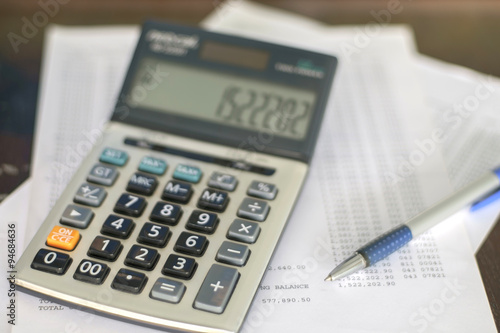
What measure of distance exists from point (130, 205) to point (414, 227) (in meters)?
0.27

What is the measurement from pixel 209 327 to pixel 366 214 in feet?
0.72

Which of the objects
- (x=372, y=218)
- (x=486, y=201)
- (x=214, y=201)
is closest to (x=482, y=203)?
(x=486, y=201)

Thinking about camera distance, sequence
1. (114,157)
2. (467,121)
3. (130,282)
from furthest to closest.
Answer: (467,121) → (114,157) → (130,282)

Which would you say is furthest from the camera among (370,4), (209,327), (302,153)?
(370,4)

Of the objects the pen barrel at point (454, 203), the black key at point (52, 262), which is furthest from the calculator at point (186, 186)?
the pen barrel at point (454, 203)

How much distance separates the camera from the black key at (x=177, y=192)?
596 millimetres

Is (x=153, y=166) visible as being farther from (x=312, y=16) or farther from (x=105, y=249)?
(x=312, y=16)

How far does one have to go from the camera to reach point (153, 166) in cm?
63

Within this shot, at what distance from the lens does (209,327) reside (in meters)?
0.51

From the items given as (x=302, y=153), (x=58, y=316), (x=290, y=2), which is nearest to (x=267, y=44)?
(x=302, y=153)

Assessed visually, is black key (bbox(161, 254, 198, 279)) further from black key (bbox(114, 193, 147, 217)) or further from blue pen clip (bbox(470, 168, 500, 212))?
blue pen clip (bbox(470, 168, 500, 212))

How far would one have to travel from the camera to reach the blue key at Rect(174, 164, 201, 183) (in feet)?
2.03

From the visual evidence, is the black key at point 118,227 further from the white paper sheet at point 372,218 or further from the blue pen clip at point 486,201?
the blue pen clip at point 486,201

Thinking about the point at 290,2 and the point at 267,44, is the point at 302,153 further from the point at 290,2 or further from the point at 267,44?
the point at 290,2
